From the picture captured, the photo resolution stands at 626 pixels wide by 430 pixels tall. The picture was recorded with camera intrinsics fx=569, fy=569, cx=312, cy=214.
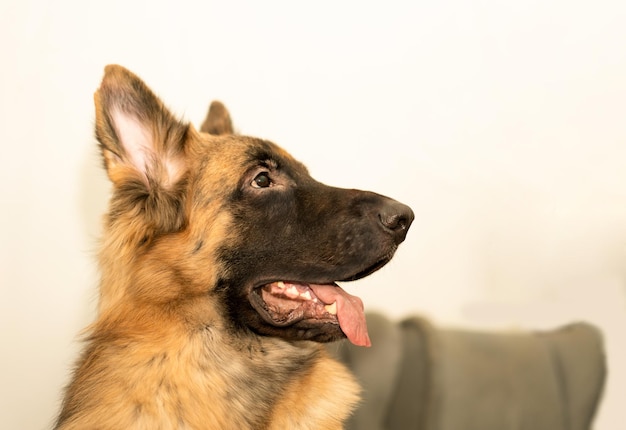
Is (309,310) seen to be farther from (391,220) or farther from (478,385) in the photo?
(478,385)

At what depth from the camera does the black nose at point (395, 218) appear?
1688mm

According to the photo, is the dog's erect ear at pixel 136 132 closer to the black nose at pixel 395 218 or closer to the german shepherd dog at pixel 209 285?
the german shepherd dog at pixel 209 285

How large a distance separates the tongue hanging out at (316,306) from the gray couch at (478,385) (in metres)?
1.01

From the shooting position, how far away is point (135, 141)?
1.79 metres

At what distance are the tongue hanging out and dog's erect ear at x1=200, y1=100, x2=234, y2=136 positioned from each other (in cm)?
82

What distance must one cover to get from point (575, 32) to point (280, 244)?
6.49 ft

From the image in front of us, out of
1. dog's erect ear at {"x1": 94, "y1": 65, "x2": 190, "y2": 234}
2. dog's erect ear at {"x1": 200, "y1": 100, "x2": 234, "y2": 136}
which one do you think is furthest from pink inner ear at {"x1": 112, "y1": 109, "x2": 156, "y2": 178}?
dog's erect ear at {"x1": 200, "y1": 100, "x2": 234, "y2": 136}

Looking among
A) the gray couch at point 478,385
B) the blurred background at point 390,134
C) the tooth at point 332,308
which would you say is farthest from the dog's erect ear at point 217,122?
the gray couch at point 478,385

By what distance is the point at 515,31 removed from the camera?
2861 mm

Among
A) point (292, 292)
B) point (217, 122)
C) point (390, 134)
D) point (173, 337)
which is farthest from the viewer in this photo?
point (390, 134)

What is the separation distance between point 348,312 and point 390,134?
1.47m

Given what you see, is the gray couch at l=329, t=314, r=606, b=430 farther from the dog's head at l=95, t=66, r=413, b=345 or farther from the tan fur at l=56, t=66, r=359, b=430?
the dog's head at l=95, t=66, r=413, b=345

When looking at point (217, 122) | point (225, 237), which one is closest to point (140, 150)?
A: point (225, 237)

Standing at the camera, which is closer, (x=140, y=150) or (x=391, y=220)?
(x=391, y=220)
